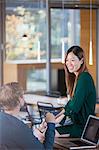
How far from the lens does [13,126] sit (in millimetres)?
2375

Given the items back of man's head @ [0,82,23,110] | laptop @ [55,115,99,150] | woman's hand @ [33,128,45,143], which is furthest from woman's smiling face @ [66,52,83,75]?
back of man's head @ [0,82,23,110]

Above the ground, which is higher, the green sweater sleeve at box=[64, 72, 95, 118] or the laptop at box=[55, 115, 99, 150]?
the green sweater sleeve at box=[64, 72, 95, 118]

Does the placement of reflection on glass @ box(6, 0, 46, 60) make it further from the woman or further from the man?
the man

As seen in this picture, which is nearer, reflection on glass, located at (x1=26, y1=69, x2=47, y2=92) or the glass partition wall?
the glass partition wall

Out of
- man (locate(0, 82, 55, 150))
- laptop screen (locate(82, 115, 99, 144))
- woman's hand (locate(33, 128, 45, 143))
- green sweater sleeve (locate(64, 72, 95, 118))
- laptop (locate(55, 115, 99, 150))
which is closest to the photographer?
man (locate(0, 82, 55, 150))

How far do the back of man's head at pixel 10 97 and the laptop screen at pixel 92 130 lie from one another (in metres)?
0.66

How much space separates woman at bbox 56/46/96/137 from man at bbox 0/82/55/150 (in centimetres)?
75

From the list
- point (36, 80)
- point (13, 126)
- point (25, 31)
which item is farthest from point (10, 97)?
point (36, 80)

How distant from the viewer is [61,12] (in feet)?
27.7

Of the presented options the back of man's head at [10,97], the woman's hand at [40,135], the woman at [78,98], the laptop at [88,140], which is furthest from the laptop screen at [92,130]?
the back of man's head at [10,97]

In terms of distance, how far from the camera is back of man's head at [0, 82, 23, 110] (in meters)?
2.47

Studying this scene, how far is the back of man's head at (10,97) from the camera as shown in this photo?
2.47m

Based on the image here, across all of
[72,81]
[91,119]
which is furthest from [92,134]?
[72,81]

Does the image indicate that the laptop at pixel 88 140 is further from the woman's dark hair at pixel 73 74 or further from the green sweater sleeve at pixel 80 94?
A: the woman's dark hair at pixel 73 74
